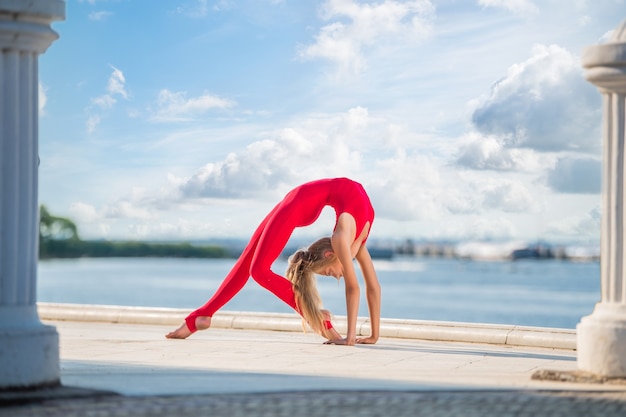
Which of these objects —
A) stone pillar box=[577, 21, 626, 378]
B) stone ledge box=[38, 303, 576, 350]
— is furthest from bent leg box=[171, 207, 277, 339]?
stone pillar box=[577, 21, 626, 378]

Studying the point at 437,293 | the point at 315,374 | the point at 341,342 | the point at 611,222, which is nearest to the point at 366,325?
the point at 341,342

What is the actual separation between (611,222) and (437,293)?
70.2m

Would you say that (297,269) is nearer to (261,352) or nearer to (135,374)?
(261,352)

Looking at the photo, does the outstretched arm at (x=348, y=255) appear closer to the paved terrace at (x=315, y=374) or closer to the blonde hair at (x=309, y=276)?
the blonde hair at (x=309, y=276)

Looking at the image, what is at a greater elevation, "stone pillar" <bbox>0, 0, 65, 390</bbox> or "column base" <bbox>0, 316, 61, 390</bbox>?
"stone pillar" <bbox>0, 0, 65, 390</bbox>

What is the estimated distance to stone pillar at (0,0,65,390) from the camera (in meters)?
6.16

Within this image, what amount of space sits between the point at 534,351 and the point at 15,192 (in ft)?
14.3

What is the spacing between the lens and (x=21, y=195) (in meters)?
6.29

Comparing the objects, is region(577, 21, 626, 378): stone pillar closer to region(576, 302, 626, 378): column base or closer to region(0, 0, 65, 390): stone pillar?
region(576, 302, 626, 378): column base

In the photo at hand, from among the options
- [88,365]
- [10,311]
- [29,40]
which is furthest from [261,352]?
[29,40]

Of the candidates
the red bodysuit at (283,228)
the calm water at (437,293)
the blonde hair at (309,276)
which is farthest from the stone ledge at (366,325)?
the calm water at (437,293)

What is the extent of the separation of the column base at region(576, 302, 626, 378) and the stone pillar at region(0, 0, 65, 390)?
300 cm

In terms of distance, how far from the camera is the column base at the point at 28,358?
6105 millimetres

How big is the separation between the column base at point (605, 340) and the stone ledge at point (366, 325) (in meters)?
2.25
